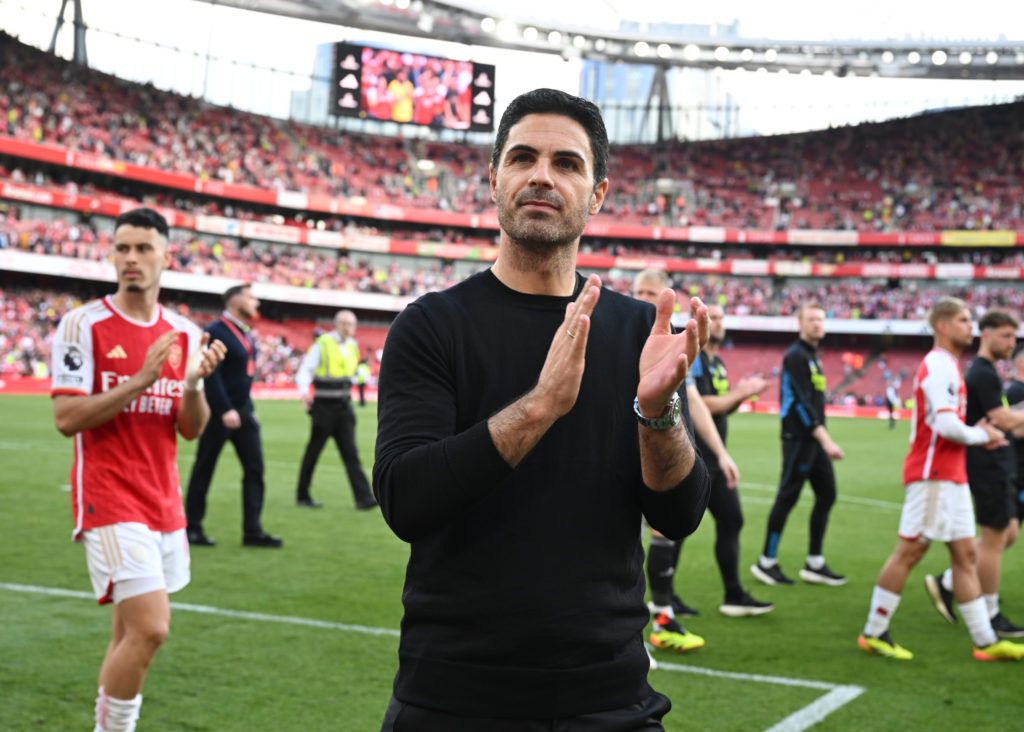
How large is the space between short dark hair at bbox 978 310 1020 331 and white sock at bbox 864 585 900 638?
5.85 feet

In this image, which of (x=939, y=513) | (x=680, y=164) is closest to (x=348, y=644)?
(x=939, y=513)

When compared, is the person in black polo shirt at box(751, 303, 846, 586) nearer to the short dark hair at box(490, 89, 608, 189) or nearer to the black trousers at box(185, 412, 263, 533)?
the black trousers at box(185, 412, 263, 533)

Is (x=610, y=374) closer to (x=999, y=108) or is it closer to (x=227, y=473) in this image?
(x=227, y=473)

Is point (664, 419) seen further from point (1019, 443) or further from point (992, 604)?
point (1019, 443)

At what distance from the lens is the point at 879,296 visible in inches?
2105

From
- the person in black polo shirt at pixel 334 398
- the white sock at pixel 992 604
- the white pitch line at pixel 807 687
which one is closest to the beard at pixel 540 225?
the white pitch line at pixel 807 687

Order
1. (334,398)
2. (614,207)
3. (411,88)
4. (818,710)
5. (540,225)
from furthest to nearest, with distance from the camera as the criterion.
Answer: (614,207) → (411,88) → (334,398) → (818,710) → (540,225)

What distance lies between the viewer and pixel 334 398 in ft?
35.5

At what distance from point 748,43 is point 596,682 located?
51.5m

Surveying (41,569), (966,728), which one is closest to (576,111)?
(966,728)

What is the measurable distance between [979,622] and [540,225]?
490 centimetres

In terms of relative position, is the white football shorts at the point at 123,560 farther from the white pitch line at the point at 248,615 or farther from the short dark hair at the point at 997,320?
the short dark hair at the point at 997,320

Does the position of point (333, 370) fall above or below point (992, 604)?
above

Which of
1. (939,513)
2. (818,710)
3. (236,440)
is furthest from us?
(236,440)
